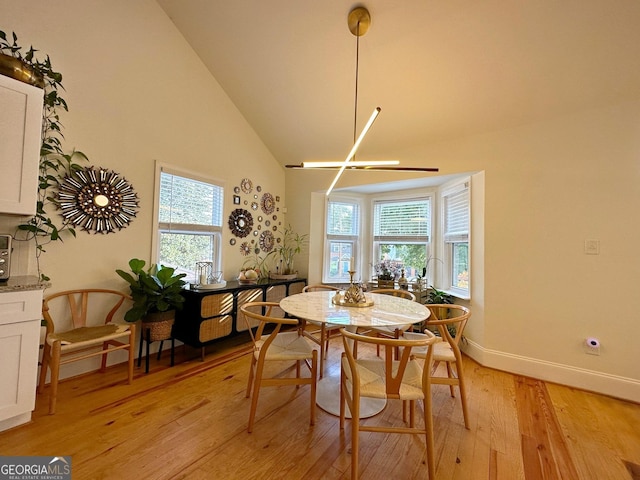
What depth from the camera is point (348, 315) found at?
1.81 meters

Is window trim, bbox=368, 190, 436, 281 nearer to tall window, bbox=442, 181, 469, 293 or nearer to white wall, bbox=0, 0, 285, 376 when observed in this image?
tall window, bbox=442, 181, 469, 293

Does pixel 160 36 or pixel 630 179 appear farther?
pixel 160 36

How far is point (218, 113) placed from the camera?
11.3 ft

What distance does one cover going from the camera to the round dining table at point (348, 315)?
1.71m

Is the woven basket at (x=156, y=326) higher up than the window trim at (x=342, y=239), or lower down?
lower down

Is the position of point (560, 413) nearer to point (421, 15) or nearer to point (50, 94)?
point (421, 15)

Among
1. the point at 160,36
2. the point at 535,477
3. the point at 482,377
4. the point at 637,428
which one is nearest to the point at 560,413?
the point at 637,428

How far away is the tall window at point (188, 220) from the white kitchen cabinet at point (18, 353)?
126 cm

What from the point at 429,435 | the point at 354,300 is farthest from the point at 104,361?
the point at 429,435

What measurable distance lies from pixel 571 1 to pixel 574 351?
2.82 metres

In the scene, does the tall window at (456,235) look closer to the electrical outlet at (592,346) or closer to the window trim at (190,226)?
the electrical outlet at (592,346)

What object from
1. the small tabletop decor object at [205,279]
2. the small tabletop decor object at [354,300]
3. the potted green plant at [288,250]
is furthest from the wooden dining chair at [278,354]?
the potted green plant at [288,250]

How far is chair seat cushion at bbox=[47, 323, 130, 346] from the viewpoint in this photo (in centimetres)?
198

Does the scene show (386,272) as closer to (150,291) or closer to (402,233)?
(402,233)
